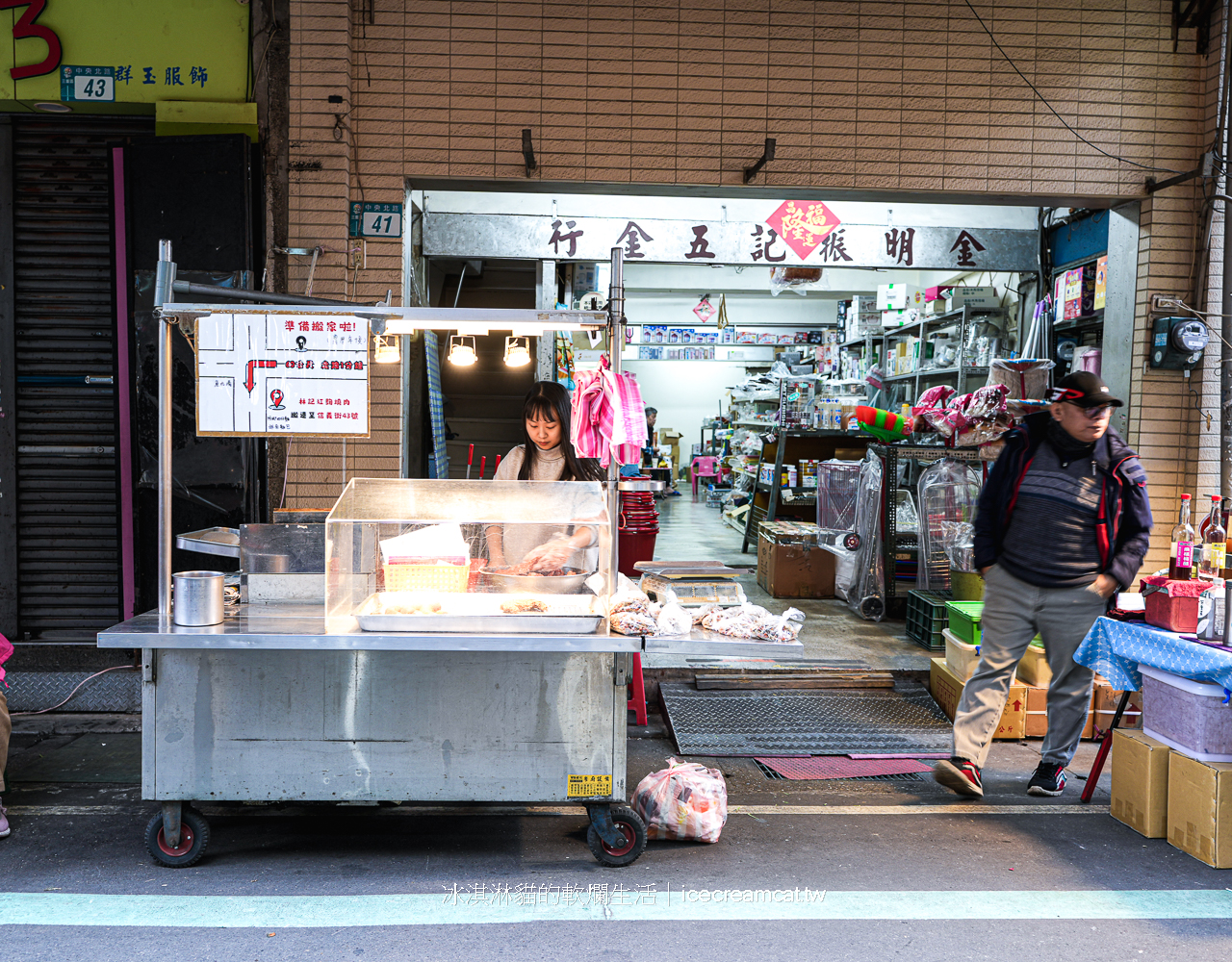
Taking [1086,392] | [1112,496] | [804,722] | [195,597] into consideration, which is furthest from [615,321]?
[804,722]

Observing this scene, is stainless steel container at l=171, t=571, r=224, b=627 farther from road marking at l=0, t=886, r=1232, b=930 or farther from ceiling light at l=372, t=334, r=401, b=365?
ceiling light at l=372, t=334, r=401, b=365

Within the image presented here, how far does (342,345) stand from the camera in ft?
11.3

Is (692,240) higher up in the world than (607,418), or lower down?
higher up

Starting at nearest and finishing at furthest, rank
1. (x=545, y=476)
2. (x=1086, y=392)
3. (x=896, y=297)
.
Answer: (x=1086, y=392) < (x=545, y=476) < (x=896, y=297)

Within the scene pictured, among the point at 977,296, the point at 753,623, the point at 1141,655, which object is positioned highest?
the point at 977,296

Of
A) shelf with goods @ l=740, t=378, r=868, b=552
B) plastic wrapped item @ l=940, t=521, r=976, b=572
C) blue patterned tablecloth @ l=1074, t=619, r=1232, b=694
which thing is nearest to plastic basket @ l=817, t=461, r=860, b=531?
shelf with goods @ l=740, t=378, r=868, b=552

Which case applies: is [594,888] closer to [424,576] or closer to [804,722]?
[424,576]

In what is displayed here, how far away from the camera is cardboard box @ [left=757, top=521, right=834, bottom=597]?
830 centimetres

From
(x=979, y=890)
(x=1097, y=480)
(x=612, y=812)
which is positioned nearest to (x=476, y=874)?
(x=612, y=812)

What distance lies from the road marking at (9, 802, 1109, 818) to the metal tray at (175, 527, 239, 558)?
1.17 meters

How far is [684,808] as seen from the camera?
3691mm

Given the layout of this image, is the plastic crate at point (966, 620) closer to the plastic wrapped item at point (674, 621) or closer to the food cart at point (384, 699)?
the food cart at point (384, 699)

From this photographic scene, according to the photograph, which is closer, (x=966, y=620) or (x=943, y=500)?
(x=966, y=620)

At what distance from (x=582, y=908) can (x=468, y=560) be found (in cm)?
136
